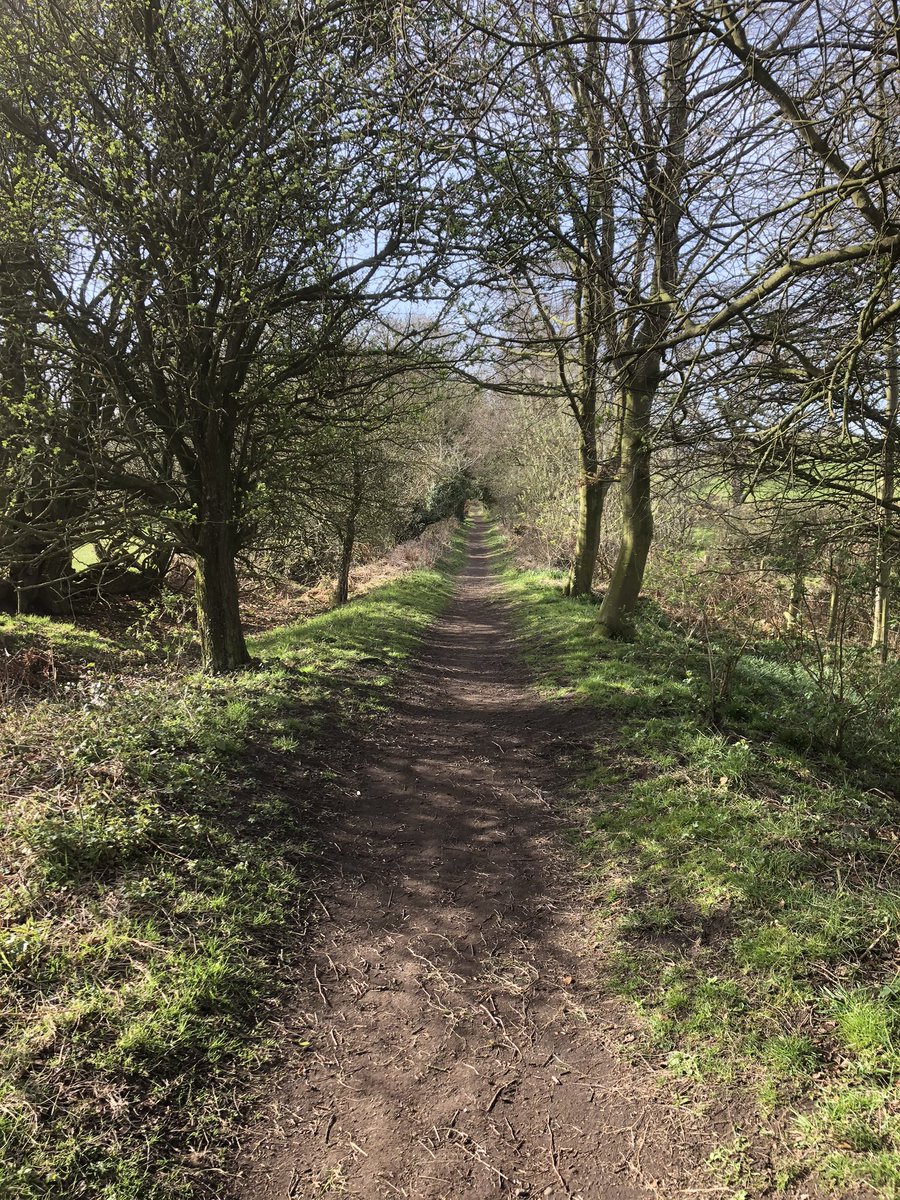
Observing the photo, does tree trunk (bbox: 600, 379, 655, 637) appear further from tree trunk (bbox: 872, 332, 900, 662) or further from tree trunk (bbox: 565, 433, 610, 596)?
tree trunk (bbox: 872, 332, 900, 662)

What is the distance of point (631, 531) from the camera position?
1013 centimetres

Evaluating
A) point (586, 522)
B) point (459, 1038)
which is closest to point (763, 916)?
point (459, 1038)

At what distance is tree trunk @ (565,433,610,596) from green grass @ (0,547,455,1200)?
8.68 meters

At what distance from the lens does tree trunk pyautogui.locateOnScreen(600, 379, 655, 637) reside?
9117 millimetres

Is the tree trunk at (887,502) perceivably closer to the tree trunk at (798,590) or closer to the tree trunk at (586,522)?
the tree trunk at (798,590)

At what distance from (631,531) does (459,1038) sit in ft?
26.7

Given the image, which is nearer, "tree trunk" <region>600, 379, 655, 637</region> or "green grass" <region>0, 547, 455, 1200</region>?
"green grass" <region>0, 547, 455, 1200</region>

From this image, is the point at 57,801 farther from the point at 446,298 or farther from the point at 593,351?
the point at 593,351

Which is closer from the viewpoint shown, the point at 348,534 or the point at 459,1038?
the point at 459,1038

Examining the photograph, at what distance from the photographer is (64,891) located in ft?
11.9

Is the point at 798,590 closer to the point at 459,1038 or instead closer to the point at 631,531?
the point at 631,531

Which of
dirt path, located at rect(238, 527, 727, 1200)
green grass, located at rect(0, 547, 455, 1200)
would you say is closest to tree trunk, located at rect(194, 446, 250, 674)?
green grass, located at rect(0, 547, 455, 1200)

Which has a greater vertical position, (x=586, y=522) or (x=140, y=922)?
(x=586, y=522)

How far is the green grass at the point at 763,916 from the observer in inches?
105
